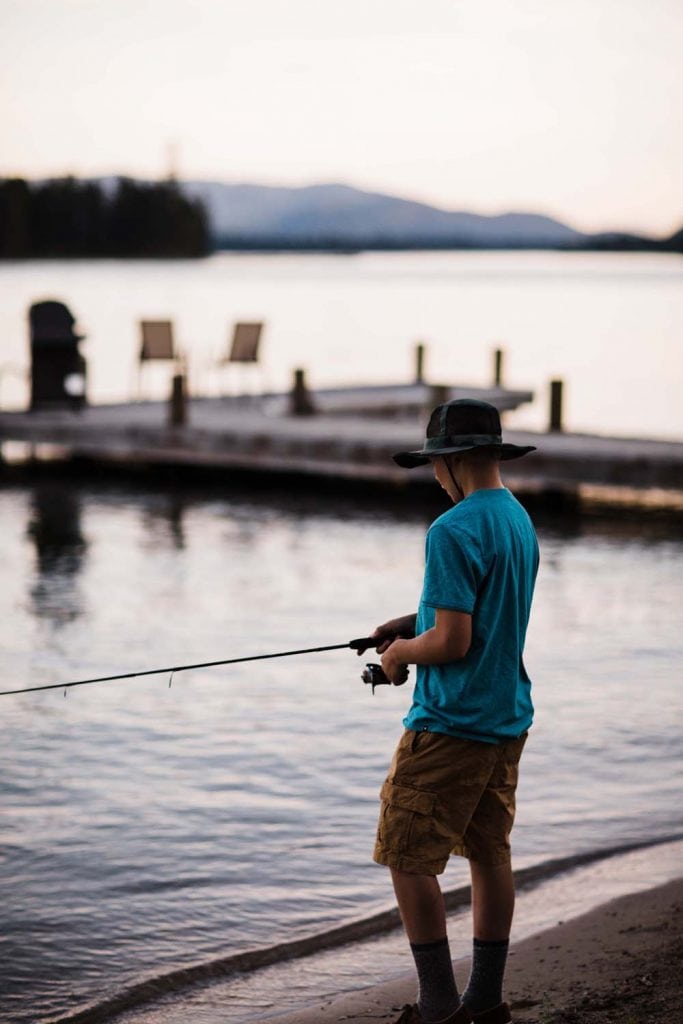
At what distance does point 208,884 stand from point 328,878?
19.1 inches

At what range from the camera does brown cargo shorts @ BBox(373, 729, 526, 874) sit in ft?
13.0

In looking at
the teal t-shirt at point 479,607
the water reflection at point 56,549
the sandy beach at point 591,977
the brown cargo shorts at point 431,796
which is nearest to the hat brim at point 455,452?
the teal t-shirt at point 479,607

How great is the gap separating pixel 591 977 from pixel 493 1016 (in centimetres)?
76

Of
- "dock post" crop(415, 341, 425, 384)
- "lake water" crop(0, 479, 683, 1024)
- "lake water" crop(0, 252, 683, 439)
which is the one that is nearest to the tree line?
"lake water" crop(0, 252, 683, 439)

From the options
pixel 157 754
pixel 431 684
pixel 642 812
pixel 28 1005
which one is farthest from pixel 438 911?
pixel 157 754

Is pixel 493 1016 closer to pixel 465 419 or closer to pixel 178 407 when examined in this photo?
pixel 465 419

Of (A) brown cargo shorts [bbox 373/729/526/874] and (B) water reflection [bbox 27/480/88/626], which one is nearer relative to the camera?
(A) brown cargo shorts [bbox 373/729/526/874]

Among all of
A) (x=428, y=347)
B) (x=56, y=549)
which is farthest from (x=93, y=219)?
(x=56, y=549)

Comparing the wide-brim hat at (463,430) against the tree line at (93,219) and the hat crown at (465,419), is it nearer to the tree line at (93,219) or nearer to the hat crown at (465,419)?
the hat crown at (465,419)

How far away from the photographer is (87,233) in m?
190

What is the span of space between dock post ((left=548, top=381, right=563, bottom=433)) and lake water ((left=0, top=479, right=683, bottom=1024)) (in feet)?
16.2

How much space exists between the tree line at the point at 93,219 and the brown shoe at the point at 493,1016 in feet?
561

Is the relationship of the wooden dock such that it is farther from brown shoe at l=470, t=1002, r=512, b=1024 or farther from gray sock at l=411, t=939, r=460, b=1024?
gray sock at l=411, t=939, r=460, b=1024

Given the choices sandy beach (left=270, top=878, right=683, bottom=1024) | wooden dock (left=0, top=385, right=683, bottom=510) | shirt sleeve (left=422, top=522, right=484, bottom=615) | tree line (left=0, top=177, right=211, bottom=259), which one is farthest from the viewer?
tree line (left=0, top=177, right=211, bottom=259)
